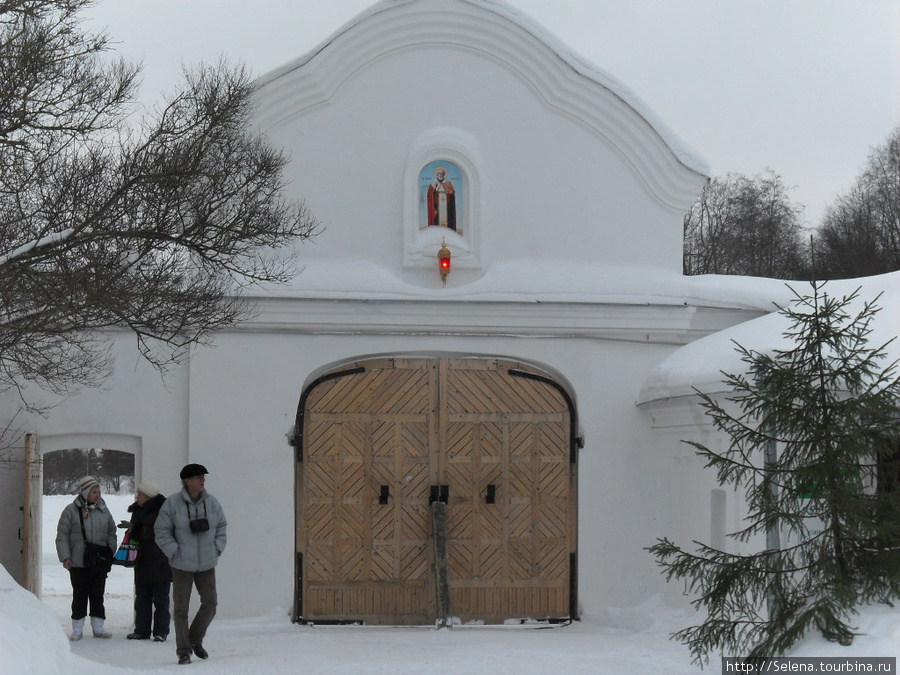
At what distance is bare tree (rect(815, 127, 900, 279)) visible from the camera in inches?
1281

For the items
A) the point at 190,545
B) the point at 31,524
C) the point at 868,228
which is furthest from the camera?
the point at 868,228

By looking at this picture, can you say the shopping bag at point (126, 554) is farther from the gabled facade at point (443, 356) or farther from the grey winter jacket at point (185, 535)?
the grey winter jacket at point (185, 535)

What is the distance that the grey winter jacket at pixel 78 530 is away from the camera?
12.2 m

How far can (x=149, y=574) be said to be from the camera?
12.0 m

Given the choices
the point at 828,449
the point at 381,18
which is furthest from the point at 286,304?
the point at 828,449

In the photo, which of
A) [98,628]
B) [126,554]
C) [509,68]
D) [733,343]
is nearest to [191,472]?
[126,554]

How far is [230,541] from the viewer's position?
13.6 m

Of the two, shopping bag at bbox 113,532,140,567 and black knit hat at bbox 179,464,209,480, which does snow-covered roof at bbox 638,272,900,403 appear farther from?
shopping bag at bbox 113,532,140,567

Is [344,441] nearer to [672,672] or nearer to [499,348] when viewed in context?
[499,348]

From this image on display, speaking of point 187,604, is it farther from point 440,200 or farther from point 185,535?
point 440,200

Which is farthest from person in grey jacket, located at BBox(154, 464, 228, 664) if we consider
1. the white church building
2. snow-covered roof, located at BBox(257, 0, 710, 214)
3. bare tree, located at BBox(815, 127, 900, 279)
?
bare tree, located at BBox(815, 127, 900, 279)

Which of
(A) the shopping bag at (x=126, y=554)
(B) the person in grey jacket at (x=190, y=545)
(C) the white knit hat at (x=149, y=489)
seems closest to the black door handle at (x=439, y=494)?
(C) the white knit hat at (x=149, y=489)

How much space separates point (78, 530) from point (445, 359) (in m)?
4.40

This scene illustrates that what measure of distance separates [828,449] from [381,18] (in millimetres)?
8404
